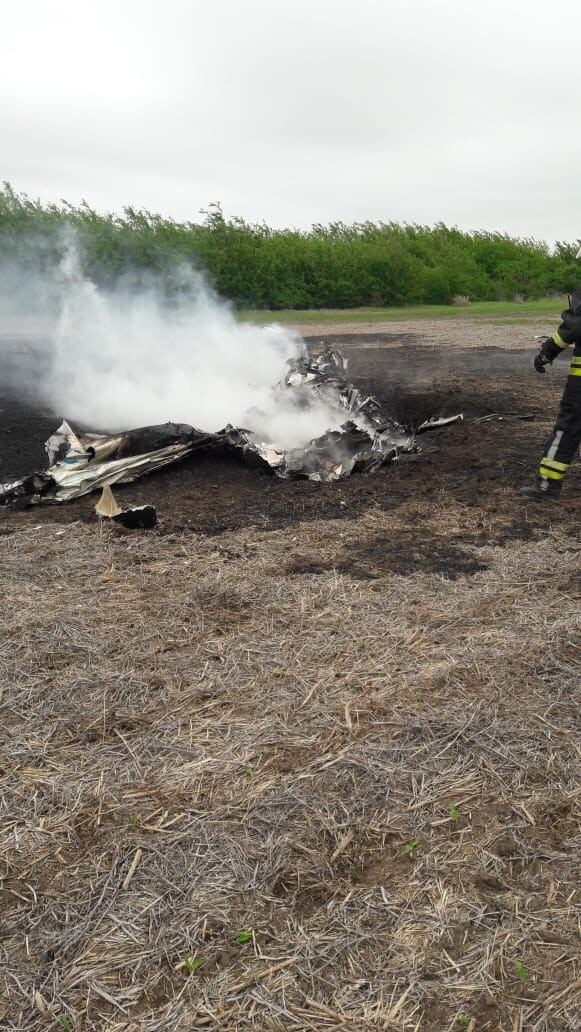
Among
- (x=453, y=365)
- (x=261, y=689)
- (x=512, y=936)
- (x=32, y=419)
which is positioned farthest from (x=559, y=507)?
(x=453, y=365)

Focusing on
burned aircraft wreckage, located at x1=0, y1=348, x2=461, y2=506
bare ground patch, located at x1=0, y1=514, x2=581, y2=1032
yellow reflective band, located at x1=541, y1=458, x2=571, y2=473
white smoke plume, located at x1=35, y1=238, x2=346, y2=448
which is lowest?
bare ground patch, located at x1=0, y1=514, x2=581, y2=1032

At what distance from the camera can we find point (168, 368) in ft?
33.9

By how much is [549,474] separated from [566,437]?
34cm

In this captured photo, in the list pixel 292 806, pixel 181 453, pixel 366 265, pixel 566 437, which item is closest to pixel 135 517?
pixel 181 453

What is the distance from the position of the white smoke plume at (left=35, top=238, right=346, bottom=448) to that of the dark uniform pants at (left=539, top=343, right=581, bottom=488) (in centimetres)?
274

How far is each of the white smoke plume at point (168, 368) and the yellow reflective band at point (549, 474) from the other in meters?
2.70

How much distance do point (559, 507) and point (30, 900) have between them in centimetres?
492

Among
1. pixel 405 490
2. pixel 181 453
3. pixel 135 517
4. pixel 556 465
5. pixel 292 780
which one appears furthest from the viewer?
pixel 181 453

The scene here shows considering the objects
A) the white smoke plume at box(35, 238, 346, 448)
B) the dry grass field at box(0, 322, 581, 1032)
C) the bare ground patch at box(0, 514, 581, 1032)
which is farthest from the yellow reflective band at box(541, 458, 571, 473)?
the white smoke plume at box(35, 238, 346, 448)

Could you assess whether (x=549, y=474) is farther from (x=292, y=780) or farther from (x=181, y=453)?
(x=292, y=780)

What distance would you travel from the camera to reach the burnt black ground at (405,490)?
17.4ft

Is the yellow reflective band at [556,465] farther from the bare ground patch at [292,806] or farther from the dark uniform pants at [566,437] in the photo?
the bare ground patch at [292,806]

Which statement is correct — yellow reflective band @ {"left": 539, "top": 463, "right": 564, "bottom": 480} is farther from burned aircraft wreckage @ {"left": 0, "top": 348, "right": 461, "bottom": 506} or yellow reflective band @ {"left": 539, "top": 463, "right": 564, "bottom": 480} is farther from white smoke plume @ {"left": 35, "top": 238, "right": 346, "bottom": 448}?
white smoke plume @ {"left": 35, "top": 238, "right": 346, "bottom": 448}

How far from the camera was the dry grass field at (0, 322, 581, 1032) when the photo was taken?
2.01 metres
